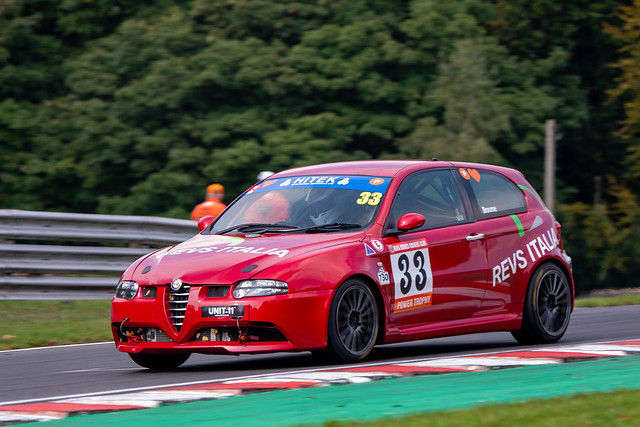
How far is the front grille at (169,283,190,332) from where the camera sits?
8.77 metres

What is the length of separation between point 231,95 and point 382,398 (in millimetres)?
24583

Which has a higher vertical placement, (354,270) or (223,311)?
(354,270)

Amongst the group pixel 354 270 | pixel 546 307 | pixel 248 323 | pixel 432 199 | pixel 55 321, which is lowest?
pixel 55 321

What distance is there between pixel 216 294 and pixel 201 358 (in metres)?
1.88

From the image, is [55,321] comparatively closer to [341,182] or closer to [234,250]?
[341,182]

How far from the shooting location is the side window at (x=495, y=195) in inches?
420

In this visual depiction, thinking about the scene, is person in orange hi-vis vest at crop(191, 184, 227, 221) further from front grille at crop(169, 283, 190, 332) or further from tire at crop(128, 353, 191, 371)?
front grille at crop(169, 283, 190, 332)

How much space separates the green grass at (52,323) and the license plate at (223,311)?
379 centimetres

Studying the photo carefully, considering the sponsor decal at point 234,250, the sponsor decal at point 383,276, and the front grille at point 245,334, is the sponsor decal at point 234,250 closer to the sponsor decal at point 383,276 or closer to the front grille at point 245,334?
the front grille at point 245,334

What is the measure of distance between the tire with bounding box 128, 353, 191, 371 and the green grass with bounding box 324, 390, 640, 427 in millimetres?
3453

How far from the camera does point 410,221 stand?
31.1 ft

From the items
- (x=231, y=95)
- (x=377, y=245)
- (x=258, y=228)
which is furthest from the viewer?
(x=231, y=95)

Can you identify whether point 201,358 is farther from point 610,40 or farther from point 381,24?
point 610,40

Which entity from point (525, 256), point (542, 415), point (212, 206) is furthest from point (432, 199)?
point (212, 206)
